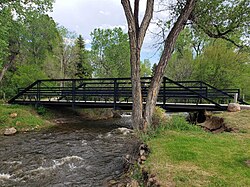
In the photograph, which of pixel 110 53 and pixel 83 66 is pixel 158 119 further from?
pixel 83 66

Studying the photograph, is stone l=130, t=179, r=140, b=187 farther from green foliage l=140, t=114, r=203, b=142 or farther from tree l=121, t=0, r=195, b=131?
tree l=121, t=0, r=195, b=131

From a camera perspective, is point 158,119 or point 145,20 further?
point 158,119

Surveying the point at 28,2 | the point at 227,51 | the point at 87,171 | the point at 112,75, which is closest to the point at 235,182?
the point at 87,171

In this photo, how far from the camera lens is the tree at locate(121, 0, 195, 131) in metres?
7.18

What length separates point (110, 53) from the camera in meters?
31.8

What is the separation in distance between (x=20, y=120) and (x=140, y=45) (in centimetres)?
1010

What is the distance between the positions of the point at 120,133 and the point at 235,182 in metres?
8.50

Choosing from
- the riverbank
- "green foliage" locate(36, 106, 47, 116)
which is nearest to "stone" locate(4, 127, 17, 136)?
the riverbank

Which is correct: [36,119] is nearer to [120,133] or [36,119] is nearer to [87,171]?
[120,133]

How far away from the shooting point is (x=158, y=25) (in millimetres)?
8398

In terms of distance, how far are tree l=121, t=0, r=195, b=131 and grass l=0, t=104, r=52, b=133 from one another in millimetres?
8634

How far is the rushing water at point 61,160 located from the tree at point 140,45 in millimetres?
1149

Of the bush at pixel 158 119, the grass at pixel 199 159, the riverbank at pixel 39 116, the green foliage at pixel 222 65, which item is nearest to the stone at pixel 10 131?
the riverbank at pixel 39 116

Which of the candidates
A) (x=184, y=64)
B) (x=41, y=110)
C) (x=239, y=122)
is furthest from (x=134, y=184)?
(x=184, y=64)
